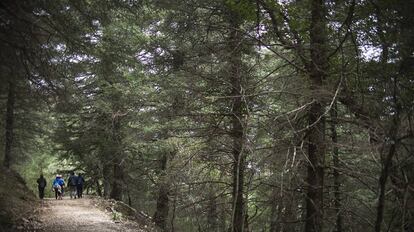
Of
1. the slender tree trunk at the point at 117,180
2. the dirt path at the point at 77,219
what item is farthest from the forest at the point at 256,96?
the dirt path at the point at 77,219

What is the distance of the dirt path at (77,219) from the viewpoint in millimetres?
12068

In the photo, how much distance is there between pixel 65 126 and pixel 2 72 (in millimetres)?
12738

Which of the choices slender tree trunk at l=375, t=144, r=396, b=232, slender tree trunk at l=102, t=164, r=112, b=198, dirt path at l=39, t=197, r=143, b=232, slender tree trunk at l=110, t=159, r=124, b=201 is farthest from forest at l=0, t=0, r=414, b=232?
dirt path at l=39, t=197, r=143, b=232

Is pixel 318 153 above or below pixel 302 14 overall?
below

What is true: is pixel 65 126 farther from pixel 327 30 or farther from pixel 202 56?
pixel 327 30

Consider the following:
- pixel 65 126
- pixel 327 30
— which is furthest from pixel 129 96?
pixel 327 30

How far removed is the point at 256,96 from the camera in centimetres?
964

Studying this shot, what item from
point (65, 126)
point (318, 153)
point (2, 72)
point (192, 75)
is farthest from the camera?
point (65, 126)

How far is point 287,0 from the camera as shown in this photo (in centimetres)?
828

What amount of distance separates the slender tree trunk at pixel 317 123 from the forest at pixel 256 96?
3cm

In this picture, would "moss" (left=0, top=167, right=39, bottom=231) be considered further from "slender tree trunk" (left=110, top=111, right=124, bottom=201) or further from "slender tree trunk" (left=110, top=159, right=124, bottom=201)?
"slender tree trunk" (left=110, top=159, right=124, bottom=201)

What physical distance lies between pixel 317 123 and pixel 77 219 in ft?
29.8

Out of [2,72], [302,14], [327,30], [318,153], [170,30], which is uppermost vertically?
[170,30]

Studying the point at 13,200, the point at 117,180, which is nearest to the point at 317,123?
the point at 13,200
